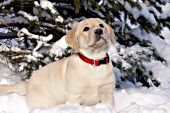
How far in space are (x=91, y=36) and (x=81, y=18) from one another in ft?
6.68

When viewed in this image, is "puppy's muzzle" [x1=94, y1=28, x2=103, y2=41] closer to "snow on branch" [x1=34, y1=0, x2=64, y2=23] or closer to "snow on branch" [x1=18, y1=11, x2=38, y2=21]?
"snow on branch" [x1=34, y1=0, x2=64, y2=23]

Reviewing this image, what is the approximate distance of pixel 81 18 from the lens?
6.30 m

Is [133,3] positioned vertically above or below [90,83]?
above

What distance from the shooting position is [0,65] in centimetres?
664

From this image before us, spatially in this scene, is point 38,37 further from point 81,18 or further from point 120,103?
point 120,103

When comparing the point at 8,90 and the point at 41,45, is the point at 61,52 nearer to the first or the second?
the point at 41,45

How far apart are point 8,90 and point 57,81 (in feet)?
2.24

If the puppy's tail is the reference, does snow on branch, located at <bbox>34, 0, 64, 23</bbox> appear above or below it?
above

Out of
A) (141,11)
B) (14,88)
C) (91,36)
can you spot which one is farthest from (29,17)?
(91,36)

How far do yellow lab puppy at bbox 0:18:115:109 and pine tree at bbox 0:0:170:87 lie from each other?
1.39 m

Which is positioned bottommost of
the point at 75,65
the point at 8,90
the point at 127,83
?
the point at 127,83

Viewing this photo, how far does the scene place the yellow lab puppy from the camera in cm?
439

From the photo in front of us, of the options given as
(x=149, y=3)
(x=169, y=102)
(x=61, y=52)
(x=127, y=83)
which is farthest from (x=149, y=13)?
(x=169, y=102)

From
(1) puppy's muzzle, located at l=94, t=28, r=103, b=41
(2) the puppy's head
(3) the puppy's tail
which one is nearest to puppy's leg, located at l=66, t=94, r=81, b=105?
(2) the puppy's head
